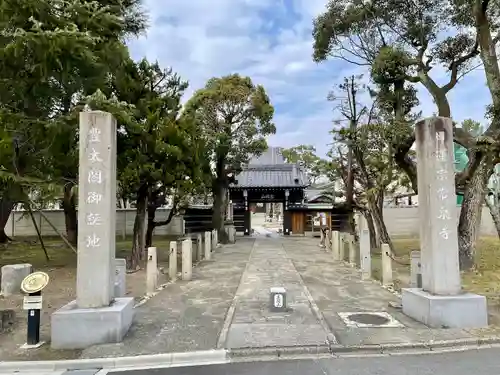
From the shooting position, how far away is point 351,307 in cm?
862

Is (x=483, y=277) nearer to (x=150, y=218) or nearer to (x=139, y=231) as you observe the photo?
(x=139, y=231)

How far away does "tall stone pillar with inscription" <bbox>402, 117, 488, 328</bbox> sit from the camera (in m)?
6.92

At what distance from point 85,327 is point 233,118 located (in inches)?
729

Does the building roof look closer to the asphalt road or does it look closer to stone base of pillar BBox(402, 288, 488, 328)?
stone base of pillar BBox(402, 288, 488, 328)

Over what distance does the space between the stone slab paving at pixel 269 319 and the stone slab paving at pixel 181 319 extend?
11.3 inches

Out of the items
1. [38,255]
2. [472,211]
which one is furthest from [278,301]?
[38,255]

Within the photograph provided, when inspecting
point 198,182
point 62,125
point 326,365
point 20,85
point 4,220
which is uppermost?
point 20,85

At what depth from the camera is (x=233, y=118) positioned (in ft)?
78.0

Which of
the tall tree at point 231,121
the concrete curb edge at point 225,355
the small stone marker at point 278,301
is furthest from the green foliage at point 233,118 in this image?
the concrete curb edge at point 225,355

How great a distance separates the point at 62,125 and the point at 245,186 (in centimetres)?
2149

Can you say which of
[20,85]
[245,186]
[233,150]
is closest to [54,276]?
[20,85]

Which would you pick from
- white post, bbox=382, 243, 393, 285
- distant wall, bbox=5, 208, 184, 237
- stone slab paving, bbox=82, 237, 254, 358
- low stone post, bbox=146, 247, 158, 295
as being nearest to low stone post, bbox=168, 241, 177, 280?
stone slab paving, bbox=82, 237, 254, 358

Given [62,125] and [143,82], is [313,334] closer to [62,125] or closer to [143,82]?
[62,125]

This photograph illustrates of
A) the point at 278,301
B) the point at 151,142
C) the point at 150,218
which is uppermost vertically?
the point at 151,142
